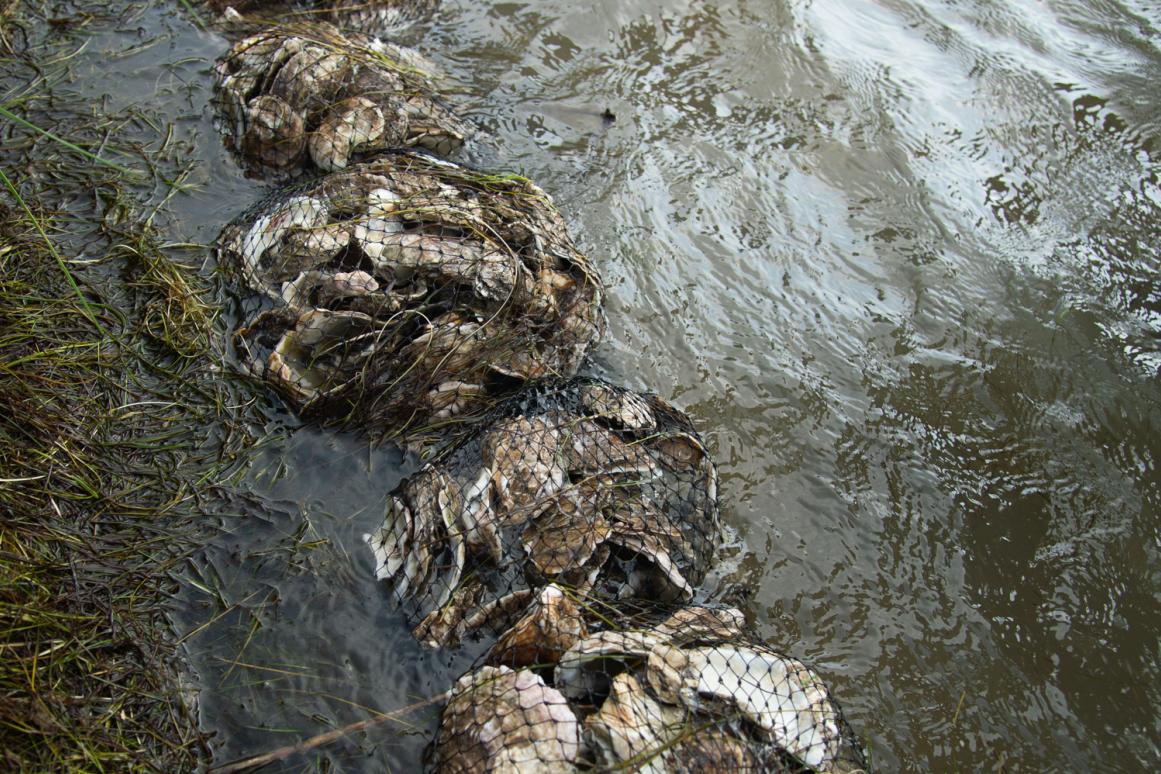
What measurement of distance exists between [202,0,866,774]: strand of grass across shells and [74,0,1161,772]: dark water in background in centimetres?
28

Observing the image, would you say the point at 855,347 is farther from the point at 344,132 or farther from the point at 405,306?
the point at 344,132


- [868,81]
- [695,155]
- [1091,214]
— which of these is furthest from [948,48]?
[695,155]

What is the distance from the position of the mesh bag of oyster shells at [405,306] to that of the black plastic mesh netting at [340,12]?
2341 millimetres

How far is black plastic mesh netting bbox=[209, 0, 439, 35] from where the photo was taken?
5.95m

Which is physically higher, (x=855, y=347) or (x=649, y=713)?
(x=855, y=347)

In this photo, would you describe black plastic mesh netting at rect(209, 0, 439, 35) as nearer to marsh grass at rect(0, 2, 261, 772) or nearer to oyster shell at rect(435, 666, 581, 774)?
marsh grass at rect(0, 2, 261, 772)

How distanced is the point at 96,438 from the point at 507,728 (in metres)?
2.24

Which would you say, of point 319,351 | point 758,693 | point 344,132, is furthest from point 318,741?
point 344,132

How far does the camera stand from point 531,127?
5770 millimetres

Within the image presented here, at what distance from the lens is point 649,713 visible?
2.80m

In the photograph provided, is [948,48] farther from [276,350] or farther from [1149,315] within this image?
[276,350]

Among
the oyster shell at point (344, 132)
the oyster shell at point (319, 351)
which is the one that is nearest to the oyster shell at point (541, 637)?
the oyster shell at point (319, 351)

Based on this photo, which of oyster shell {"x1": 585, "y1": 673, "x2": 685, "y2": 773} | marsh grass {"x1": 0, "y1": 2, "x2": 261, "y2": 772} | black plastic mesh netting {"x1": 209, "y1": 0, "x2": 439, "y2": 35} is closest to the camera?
oyster shell {"x1": 585, "y1": 673, "x2": 685, "y2": 773}

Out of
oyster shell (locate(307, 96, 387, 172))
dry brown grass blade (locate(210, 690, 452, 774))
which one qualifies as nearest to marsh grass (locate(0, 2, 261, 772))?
dry brown grass blade (locate(210, 690, 452, 774))
